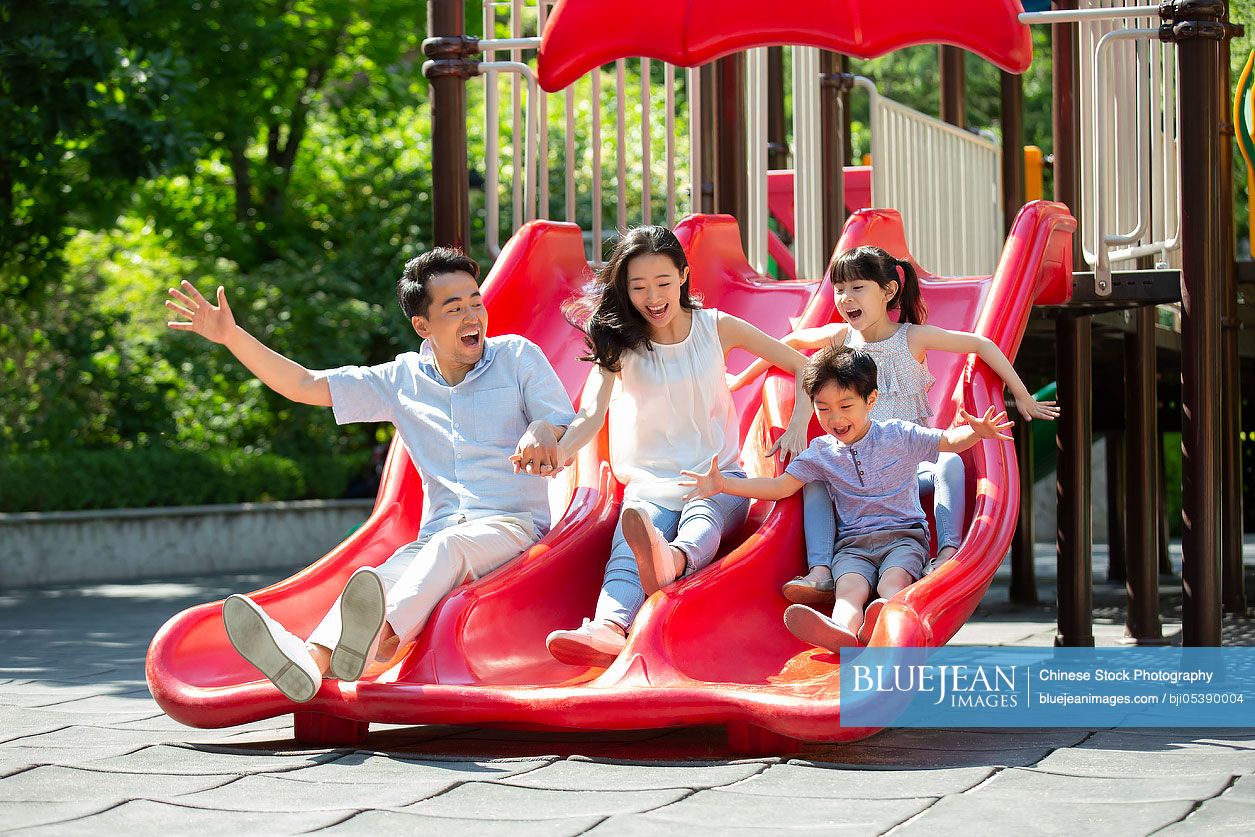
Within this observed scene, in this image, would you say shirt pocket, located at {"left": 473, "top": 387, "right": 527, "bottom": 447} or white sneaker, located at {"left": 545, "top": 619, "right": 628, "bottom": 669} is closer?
white sneaker, located at {"left": 545, "top": 619, "right": 628, "bottom": 669}

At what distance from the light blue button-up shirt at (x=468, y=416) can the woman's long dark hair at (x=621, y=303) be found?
18 centimetres

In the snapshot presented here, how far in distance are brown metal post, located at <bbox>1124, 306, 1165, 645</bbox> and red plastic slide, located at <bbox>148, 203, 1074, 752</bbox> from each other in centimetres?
140

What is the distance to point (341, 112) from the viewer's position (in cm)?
1630

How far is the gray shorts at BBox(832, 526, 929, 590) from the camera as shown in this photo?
4.66 m

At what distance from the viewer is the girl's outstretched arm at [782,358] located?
4949mm

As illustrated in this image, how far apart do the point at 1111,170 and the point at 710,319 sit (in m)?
2.73

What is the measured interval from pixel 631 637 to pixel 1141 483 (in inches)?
134

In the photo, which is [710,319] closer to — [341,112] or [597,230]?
[597,230]

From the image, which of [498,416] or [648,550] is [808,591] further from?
[498,416]

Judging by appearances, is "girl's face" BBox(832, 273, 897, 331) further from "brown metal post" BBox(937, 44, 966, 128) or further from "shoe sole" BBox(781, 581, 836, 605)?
"brown metal post" BBox(937, 44, 966, 128)

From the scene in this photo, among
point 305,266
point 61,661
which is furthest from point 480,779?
point 305,266

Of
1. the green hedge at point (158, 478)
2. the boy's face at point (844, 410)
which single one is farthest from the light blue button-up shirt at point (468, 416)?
the green hedge at point (158, 478)

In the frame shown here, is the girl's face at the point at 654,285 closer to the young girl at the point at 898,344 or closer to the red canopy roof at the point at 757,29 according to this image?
the young girl at the point at 898,344

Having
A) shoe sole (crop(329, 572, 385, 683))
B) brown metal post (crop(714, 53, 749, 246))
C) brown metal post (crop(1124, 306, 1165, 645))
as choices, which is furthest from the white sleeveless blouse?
brown metal post (crop(1124, 306, 1165, 645))
